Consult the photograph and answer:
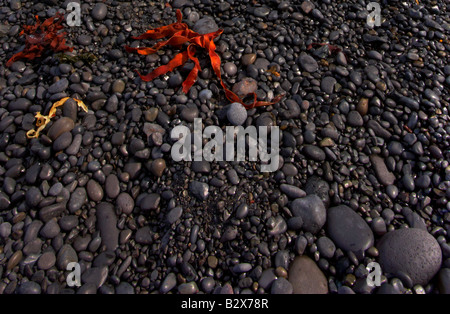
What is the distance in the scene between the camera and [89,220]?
3123 millimetres

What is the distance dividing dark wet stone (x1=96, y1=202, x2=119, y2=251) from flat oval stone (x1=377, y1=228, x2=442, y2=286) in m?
2.18

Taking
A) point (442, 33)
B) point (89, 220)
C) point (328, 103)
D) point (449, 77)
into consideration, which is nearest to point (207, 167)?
point (89, 220)

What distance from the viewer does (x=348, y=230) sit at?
9.70ft

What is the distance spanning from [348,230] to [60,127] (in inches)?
110

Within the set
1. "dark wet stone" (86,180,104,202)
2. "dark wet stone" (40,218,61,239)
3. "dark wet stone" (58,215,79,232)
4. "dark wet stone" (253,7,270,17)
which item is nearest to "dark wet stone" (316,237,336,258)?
"dark wet stone" (86,180,104,202)

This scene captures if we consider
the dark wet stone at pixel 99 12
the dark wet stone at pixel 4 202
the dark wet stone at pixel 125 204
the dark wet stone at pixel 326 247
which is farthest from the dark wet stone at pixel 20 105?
the dark wet stone at pixel 326 247

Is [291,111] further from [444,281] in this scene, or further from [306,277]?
[444,281]

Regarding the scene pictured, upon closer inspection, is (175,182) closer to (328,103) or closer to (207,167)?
(207,167)

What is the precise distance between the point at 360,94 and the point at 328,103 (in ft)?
1.16

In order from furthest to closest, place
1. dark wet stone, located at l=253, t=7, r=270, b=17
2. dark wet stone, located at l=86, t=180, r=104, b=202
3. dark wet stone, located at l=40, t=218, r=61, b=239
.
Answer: dark wet stone, located at l=253, t=7, r=270, b=17
dark wet stone, located at l=86, t=180, r=104, b=202
dark wet stone, located at l=40, t=218, r=61, b=239

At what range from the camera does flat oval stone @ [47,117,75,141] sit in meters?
3.46

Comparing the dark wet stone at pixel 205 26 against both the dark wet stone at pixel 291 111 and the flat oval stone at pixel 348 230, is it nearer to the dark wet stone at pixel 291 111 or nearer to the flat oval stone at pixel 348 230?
the dark wet stone at pixel 291 111

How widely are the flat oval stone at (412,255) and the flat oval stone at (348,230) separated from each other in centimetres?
14

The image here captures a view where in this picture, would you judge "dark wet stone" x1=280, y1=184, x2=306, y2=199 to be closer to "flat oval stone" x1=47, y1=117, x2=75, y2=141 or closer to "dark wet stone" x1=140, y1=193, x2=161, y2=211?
"dark wet stone" x1=140, y1=193, x2=161, y2=211
